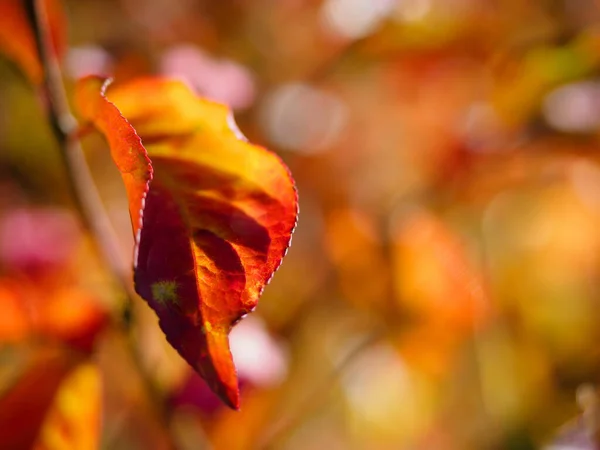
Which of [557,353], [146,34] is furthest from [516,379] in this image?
[146,34]

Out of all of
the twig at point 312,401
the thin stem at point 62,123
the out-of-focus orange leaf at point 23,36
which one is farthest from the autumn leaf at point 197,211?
the twig at point 312,401

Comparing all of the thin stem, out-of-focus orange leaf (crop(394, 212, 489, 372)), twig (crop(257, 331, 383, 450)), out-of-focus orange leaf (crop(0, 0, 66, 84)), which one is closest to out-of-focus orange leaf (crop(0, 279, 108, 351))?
the thin stem

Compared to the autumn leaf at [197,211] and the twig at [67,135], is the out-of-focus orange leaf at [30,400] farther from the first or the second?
the autumn leaf at [197,211]

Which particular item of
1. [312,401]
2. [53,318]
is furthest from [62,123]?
[312,401]

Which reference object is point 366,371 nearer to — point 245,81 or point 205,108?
point 245,81

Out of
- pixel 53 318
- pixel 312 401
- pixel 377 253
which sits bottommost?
pixel 312 401

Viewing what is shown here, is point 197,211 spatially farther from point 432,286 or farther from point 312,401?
point 312,401
